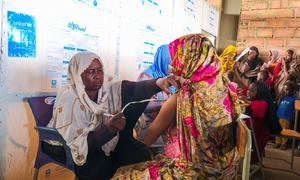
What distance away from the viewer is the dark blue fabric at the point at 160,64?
1427 millimetres

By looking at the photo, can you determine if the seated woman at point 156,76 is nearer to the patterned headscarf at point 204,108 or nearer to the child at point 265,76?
the patterned headscarf at point 204,108

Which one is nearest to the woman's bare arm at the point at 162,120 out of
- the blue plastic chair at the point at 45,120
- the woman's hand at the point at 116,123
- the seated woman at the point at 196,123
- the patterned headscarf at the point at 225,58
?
the seated woman at the point at 196,123

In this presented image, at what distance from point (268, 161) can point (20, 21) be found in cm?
336

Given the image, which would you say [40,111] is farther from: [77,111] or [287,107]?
[287,107]

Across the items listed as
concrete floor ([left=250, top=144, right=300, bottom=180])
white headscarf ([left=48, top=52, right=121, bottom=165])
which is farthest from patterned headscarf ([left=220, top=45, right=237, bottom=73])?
white headscarf ([left=48, top=52, right=121, bottom=165])

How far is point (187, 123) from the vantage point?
4.19 ft

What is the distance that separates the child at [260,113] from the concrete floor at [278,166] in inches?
10.0

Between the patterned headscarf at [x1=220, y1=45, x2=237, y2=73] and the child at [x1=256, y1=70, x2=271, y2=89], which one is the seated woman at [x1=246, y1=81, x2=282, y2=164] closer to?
the patterned headscarf at [x1=220, y1=45, x2=237, y2=73]

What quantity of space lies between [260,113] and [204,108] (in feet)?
5.77

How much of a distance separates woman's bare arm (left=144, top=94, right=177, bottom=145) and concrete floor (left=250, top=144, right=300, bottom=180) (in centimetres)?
198

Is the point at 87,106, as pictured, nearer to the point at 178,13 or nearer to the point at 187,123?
the point at 187,123

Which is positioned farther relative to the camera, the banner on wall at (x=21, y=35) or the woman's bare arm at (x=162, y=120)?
the woman's bare arm at (x=162, y=120)

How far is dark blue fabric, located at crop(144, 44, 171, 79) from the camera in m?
1.43

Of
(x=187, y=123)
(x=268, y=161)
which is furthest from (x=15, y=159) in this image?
(x=268, y=161)
